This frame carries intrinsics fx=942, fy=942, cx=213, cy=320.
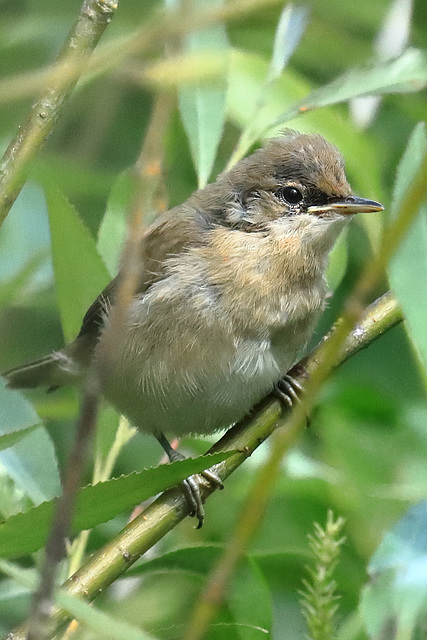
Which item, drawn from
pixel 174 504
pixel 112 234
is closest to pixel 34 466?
pixel 174 504

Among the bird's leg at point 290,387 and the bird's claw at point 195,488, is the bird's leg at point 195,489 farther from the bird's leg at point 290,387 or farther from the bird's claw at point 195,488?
the bird's leg at point 290,387

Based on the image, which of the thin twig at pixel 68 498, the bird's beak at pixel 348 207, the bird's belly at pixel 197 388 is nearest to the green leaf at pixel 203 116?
the bird's beak at pixel 348 207

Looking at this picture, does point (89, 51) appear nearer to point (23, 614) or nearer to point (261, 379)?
point (261, 379)

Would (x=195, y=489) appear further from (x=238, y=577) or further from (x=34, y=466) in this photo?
(x=34, y=466)

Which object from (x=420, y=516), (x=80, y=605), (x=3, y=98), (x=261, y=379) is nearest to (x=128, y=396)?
(x=261, y=379)

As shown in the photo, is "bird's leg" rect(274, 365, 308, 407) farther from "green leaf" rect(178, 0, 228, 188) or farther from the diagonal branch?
"green leaf" rect(178, 0, 228, 188)
